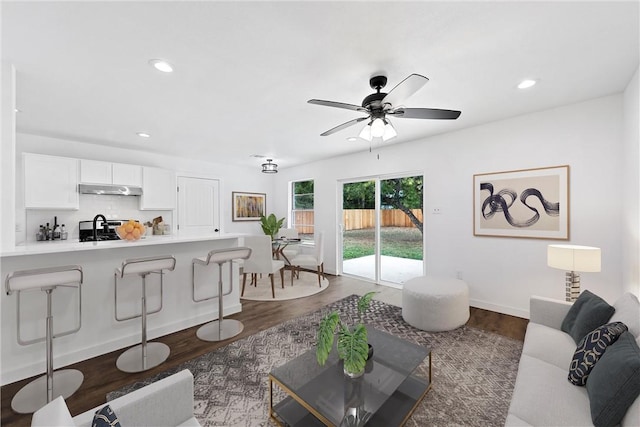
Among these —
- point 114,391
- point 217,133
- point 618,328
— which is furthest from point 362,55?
point 114,391

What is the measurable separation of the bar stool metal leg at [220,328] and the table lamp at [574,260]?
334 centimetres

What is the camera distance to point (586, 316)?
180 centimetres

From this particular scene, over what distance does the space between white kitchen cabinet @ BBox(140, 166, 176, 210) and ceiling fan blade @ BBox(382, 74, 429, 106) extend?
4472 mm

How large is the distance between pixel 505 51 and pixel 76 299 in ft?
13.6

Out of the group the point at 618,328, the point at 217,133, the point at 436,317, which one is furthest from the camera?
the point at 217,133

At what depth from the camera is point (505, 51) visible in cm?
192

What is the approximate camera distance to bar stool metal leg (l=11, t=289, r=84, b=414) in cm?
185

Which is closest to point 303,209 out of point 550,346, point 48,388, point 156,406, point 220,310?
point 220,310

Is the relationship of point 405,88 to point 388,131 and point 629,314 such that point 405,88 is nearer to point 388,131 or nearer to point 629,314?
point 388,131

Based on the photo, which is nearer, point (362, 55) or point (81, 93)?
point (362, 55)

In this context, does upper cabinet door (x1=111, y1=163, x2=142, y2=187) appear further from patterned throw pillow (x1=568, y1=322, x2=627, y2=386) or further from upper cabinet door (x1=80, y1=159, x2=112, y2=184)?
patterned throw pillow (x1=568, y1=322, x2=627, y2=386)

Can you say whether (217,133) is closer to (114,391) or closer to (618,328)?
(114,391)

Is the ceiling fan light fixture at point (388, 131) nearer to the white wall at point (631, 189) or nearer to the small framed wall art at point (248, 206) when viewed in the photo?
the white wall at point (631, 189)

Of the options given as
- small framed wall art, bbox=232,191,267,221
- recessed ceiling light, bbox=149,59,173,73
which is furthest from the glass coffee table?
small framed wall art, bbox=232,191,267,221
